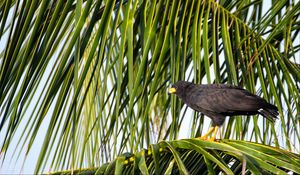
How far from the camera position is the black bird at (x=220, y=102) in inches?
118

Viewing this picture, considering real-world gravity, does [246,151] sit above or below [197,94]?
below

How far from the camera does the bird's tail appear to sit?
2956 mm

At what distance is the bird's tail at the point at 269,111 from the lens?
2956mm

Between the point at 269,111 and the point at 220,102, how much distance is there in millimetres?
330

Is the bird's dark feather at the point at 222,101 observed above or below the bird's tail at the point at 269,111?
above

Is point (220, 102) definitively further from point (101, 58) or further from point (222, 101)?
point (101, 58)

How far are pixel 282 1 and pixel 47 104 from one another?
140cm

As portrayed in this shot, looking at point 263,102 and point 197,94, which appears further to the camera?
point 197,94

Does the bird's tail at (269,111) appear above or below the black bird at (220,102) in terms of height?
below

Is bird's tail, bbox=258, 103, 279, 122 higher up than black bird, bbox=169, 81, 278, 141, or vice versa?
black bird, bbox=169, 81, 278, 141

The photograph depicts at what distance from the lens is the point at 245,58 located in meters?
3.09

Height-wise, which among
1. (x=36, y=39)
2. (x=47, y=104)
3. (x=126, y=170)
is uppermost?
(x=36, y=39)

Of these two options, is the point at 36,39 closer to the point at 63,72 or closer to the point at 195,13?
the point at 63,72

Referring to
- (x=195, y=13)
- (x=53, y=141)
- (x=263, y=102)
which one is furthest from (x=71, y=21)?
(x=263, y=102)
